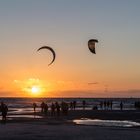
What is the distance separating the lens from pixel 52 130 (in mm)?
27609

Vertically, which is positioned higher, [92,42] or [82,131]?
[92,42]

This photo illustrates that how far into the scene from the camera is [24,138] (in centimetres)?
2316

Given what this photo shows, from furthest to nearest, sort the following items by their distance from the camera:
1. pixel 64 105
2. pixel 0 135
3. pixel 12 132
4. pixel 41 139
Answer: pixel 64 105
pixel 12 132
pixel 0 135
pixel 41 139

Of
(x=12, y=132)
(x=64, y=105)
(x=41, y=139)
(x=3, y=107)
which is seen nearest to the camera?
(x=41, y=139)

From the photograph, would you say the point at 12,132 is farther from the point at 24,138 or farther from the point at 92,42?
the point at 92,42

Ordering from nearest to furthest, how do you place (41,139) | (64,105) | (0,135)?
1. (41,139)
2. (0,135)
3. (64,105)

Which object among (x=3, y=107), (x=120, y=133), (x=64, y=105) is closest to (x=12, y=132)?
(x=120, y=133)

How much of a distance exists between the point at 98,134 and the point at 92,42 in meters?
5.33

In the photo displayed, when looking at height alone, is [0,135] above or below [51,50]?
below

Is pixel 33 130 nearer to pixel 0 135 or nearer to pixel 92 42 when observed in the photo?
pixel 0 135

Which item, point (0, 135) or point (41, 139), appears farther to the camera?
point (0, 135)

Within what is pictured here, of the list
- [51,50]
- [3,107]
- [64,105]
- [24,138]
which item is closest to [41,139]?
[24,138]

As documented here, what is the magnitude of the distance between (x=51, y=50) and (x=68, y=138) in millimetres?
6149

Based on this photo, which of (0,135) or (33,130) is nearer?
(0,135)
